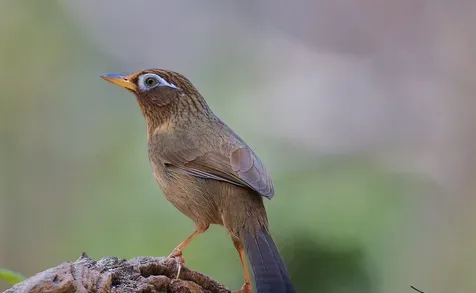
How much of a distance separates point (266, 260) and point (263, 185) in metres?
→ 0.43

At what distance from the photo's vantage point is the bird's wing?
346 cm

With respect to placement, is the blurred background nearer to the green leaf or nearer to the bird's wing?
the bird's wing

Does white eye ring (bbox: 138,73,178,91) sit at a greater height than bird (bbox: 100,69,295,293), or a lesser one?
greater

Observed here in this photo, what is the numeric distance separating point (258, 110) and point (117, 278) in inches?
177

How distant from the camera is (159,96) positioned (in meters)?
4.23

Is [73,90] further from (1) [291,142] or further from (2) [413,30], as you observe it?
(2) [413,30]

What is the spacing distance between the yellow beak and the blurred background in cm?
220

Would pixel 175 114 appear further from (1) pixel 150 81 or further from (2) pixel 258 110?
(2) pixel 258 110

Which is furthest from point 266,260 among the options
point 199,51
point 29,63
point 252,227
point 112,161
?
point 29,63

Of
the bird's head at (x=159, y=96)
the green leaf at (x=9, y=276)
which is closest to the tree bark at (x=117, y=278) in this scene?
the green leaf at (x=9, y=276)

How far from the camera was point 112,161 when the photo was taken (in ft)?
23.0

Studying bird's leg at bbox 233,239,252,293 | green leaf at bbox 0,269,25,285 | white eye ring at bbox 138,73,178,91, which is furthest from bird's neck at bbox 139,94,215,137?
green leaf at bbox 0,269,25,285

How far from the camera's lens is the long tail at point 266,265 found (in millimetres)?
3005

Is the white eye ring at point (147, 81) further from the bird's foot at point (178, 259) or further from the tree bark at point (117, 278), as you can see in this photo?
the tree bark at point (117, 278)
